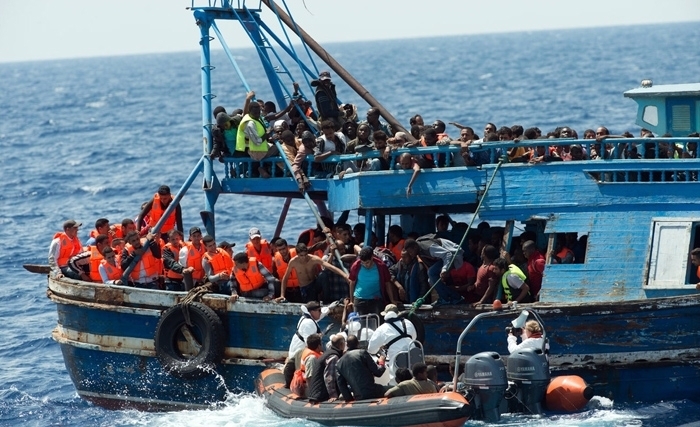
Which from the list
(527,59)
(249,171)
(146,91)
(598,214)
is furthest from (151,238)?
(527,59)

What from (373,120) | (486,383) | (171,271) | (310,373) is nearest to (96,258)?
(171,271)

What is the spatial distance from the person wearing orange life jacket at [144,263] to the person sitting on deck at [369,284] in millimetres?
3713

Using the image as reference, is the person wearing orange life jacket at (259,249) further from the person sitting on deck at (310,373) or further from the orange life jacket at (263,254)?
the person sitting on deck at (310,373)

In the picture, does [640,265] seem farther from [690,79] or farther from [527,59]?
[527,59]

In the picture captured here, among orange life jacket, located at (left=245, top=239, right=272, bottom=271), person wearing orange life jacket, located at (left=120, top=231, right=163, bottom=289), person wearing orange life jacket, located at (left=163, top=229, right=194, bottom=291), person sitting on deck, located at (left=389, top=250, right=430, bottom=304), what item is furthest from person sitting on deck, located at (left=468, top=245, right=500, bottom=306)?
person wearing orange life jacket, located at (left=120, top=231, right=163, bottom=289)

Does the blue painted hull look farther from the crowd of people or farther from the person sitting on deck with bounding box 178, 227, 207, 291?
the crowd of people

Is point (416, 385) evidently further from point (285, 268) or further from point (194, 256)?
point (194, 256)

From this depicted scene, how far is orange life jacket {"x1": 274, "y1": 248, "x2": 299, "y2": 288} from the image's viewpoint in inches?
765

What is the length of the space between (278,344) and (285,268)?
1.14m

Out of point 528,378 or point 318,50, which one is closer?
point 528,378

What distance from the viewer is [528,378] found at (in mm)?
17172

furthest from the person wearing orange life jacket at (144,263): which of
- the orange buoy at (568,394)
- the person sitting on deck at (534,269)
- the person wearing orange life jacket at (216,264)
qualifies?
the orange buoy at (568,394)

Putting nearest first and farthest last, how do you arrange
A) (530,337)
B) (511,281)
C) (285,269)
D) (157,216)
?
(530,337) < (511,281) < (285,269) < (157,216)

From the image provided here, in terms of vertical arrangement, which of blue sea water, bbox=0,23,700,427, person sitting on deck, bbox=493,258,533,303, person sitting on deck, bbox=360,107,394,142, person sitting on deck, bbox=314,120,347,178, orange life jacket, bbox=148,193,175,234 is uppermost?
person sitting on deck, bbox=360,107,394,142
